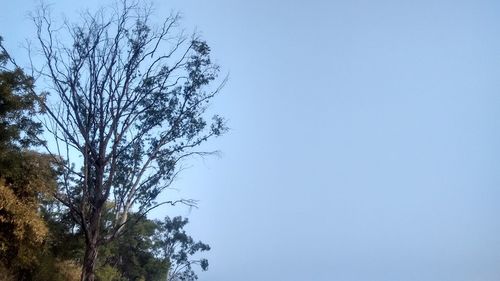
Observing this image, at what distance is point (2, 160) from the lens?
12180mm

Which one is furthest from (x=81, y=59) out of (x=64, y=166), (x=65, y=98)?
(x=64, y=166)

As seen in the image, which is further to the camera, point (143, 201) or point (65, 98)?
point (143, 201)

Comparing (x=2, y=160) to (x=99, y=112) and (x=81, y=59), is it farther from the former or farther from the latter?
(x=81, y=59)

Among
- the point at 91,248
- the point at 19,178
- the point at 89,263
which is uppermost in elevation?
the point at 19,178

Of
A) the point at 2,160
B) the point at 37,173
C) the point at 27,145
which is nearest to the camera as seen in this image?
the point at 2,160

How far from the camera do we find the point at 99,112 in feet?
48.5

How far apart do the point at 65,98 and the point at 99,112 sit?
1.16 m

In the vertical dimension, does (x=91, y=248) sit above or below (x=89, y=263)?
above

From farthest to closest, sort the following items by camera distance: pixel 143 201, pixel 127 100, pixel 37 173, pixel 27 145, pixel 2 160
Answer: pixel 143 201, pixel 127 100, pixel 27 145, pixel 37 173, pixel 2 160

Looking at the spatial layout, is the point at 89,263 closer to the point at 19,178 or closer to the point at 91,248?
the point at 91,248

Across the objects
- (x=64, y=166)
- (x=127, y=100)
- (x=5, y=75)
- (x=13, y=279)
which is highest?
(x=127, y=100)

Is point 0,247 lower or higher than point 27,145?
lower

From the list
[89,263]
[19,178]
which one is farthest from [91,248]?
[19,178]

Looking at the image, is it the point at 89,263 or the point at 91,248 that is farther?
the point at 91,248
